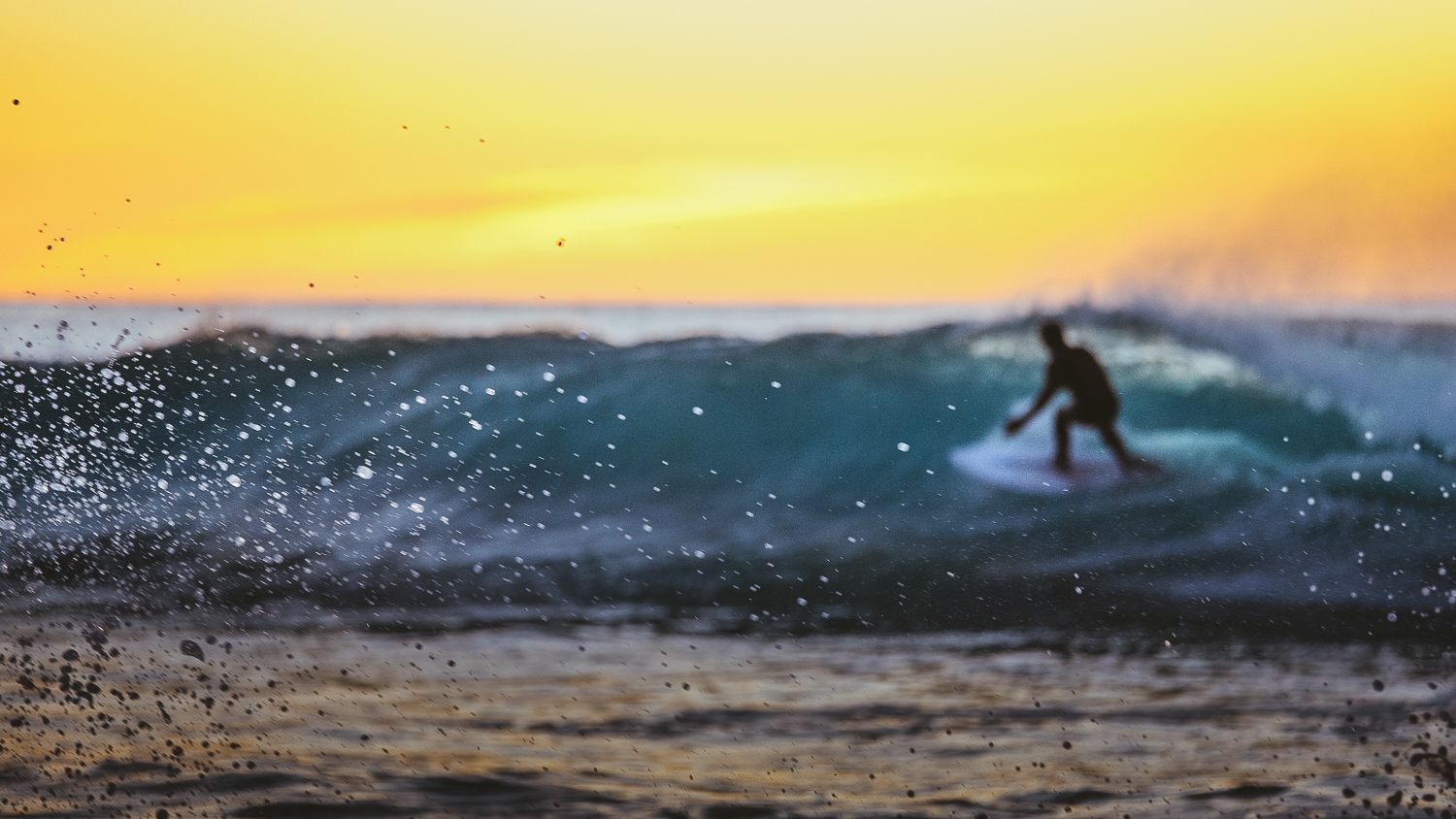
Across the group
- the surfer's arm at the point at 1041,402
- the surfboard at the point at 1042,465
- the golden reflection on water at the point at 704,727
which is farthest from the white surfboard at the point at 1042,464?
the golden reflection on water at the point at 704,727

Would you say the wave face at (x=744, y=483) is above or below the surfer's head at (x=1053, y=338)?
below

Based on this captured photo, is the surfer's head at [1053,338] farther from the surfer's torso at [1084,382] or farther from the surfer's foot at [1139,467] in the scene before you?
the surfer's foot at [1139,467]

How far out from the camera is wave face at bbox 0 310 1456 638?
801 cm

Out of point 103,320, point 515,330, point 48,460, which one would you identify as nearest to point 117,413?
point 48,460

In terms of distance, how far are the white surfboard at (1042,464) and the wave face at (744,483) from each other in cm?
8

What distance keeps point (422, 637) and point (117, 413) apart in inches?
331

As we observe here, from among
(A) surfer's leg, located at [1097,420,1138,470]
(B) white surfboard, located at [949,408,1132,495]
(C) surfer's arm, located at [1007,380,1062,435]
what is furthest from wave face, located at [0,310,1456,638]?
(C) surfer's arm, located at [1007,380,1062,435]

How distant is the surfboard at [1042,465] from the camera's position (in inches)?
373

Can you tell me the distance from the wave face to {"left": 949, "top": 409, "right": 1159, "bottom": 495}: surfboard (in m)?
0.09

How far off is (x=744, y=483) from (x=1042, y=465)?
229 cm

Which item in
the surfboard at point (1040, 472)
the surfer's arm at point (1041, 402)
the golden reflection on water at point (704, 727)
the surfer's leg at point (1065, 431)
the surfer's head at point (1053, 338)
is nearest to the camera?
the golden reflection on water at point (704, 727)

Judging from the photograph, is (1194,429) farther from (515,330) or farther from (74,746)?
(74,746)

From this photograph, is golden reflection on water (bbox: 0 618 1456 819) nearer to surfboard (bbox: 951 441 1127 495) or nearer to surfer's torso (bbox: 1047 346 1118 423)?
surfer's torso (bbox: 1047 346 1118 423)

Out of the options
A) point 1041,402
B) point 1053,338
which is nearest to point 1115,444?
point 1053,338
